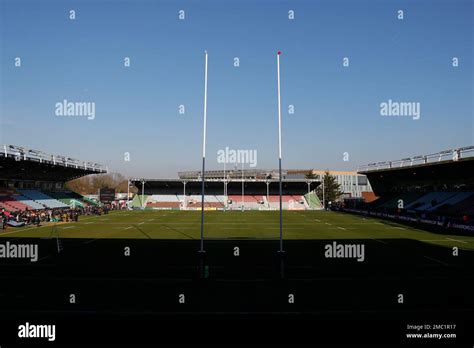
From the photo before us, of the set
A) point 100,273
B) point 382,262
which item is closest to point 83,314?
point 100,273

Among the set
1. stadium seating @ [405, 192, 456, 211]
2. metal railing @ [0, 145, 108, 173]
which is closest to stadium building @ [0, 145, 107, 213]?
metal railing @ [0, 145, 108, 173]

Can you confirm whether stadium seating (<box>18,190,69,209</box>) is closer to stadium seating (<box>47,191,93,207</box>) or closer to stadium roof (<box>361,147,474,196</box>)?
stadium seating (<box>47,191,93,207</box>)

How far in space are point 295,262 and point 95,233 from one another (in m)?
22.5

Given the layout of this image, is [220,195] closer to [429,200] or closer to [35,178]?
[35,178]

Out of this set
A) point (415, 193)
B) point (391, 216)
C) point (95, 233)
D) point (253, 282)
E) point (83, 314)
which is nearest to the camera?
point (83, 314)

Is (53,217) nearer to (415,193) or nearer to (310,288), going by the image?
(310,288)

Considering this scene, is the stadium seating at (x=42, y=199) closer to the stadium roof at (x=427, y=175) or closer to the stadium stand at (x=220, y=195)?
the stadium stand at (x=220, y=195)

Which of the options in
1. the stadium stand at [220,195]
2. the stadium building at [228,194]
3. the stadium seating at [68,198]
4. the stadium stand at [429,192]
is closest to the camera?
the stadium stand at [429,192]

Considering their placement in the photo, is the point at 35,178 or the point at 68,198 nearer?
the point at 35,178

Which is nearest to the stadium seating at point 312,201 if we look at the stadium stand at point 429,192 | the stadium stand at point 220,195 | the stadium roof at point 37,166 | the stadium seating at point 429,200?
the stadium stand at point 220,195

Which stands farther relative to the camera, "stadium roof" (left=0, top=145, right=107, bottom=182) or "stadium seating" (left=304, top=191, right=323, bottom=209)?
"stadium seating" (left=304, top=191, right=323, bottom=209)

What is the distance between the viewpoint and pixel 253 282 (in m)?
14.6

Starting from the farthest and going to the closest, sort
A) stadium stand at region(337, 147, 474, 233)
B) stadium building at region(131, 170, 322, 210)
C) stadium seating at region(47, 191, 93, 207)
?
stadium building at region(131, 170, 322, 210)
stadium seating at region(47, 191, 93, 207)
stadium stand at region(337, 147, 474, 233)

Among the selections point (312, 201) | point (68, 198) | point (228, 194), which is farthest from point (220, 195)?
point (68, 198)
